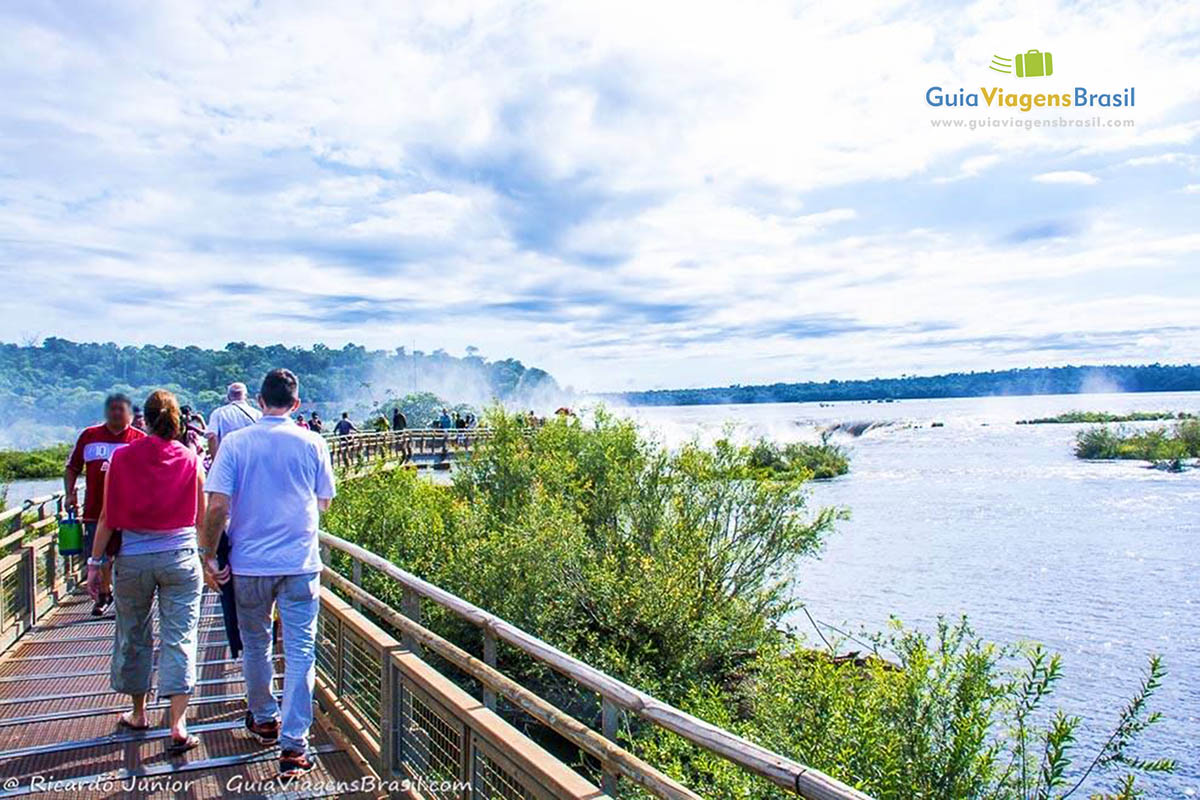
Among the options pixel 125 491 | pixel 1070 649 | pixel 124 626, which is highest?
pixel 125 491

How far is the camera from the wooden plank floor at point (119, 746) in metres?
4.64

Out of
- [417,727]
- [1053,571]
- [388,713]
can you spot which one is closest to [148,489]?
[388,713]

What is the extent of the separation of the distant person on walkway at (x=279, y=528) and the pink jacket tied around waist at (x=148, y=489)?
1.74 ft

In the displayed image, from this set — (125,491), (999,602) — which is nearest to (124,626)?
(125,491)

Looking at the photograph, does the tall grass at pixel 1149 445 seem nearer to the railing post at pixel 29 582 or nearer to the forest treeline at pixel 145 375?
the railing post at pixel 29 582

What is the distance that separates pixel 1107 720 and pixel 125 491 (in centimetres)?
1346

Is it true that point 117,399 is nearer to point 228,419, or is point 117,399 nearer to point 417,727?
point 228,419

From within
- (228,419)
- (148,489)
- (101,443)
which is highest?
(228,419)

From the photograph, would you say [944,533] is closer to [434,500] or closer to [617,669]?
[434,500]

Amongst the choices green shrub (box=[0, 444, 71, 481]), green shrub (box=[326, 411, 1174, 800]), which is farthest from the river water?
green shrub (box=[0, 444, 71, 481])

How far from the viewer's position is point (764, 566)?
13539mm

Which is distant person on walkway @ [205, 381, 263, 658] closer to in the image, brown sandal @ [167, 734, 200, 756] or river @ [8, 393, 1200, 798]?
brown sandal @ [167, 734, 200, 756]

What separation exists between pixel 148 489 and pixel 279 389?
112cm

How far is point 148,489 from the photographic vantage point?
5008 mm
